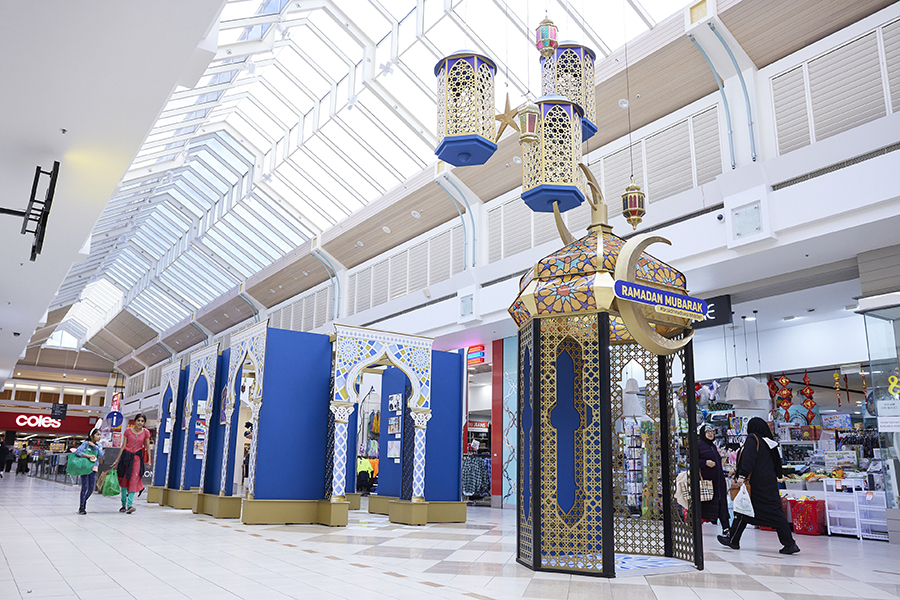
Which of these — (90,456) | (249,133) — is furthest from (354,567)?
(249,133)

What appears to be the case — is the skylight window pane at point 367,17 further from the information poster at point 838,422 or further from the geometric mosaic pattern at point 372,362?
the information poster at point 838,422

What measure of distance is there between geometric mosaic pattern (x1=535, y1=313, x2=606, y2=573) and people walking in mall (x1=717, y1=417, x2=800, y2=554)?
2.56m

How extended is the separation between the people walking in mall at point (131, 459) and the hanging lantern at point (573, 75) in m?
8.11

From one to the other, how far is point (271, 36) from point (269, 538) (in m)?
9.23

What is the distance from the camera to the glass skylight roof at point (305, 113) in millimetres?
11031

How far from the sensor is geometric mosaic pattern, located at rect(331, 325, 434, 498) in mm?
9344

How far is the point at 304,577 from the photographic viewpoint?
5.04m

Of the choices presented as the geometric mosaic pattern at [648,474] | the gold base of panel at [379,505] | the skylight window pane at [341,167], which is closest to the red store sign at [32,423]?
the skylight window pane at [341,167]

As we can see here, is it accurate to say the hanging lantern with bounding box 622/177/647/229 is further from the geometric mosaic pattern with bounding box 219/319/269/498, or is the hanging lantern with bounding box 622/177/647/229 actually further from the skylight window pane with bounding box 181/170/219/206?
the skylight window pane with bounding box 181/170/219/206

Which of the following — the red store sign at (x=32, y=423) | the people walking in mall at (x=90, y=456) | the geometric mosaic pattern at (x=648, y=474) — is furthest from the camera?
the red store sign at (x=32, y=423)

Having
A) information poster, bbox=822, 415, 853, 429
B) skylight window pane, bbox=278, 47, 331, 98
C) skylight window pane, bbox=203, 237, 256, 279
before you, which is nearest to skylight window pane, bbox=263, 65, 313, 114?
skylight window pane, bbox=278, 47, 331, 98

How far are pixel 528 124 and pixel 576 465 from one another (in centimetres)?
299

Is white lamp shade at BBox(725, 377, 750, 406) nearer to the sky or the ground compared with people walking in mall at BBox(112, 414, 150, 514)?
nearer to the sky

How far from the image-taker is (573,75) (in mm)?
6441
